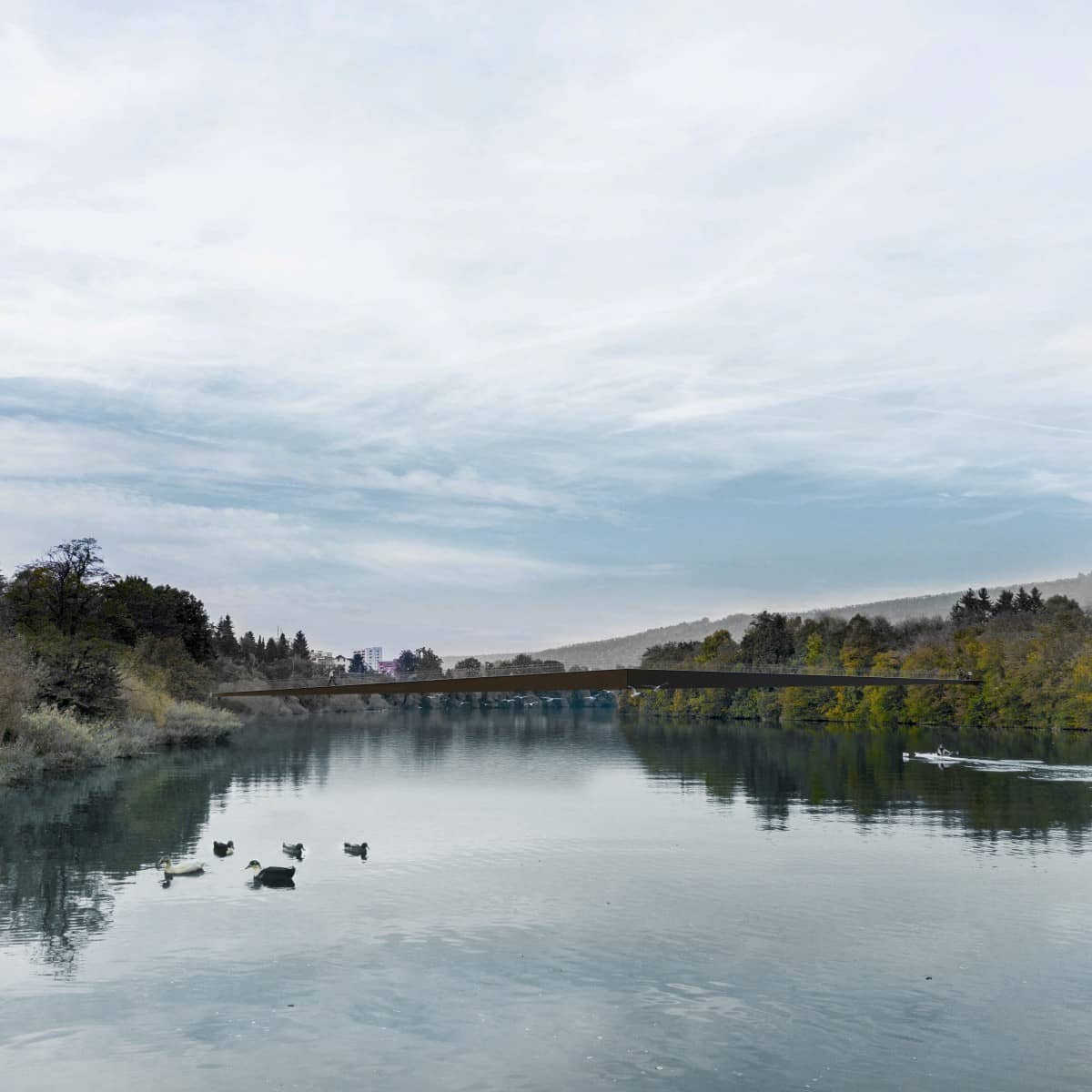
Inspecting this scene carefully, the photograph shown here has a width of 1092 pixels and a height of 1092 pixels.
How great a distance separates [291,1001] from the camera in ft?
81.6

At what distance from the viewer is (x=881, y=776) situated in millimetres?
80688

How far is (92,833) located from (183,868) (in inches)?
465

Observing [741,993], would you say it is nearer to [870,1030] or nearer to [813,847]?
[870,1030]

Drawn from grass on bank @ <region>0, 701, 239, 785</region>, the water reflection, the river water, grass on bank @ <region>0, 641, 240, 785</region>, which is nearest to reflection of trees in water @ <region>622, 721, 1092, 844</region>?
the water reflection

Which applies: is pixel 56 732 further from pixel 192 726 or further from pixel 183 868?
pixel 183 868

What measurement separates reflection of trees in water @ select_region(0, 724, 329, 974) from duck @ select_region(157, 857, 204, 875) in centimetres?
142

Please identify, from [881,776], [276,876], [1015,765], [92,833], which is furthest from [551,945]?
[1015,765]

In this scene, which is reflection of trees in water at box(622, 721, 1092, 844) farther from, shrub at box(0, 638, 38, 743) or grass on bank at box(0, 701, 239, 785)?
shrub at box(0, 638, 38, 743)

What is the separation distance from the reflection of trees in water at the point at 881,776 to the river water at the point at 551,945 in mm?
908

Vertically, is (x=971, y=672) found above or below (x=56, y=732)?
above

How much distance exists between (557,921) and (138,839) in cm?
2346

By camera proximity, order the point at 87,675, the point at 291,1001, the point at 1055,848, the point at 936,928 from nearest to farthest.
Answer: the point at 291,1001, the point at 936,928, the point at 1055,848, the point at 87,675

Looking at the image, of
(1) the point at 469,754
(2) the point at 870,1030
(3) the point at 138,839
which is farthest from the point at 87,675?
(2) the point at 870,1030

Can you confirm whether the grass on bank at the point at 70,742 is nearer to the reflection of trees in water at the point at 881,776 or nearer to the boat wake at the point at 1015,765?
the reflection of trees in water at the point at 881,776
